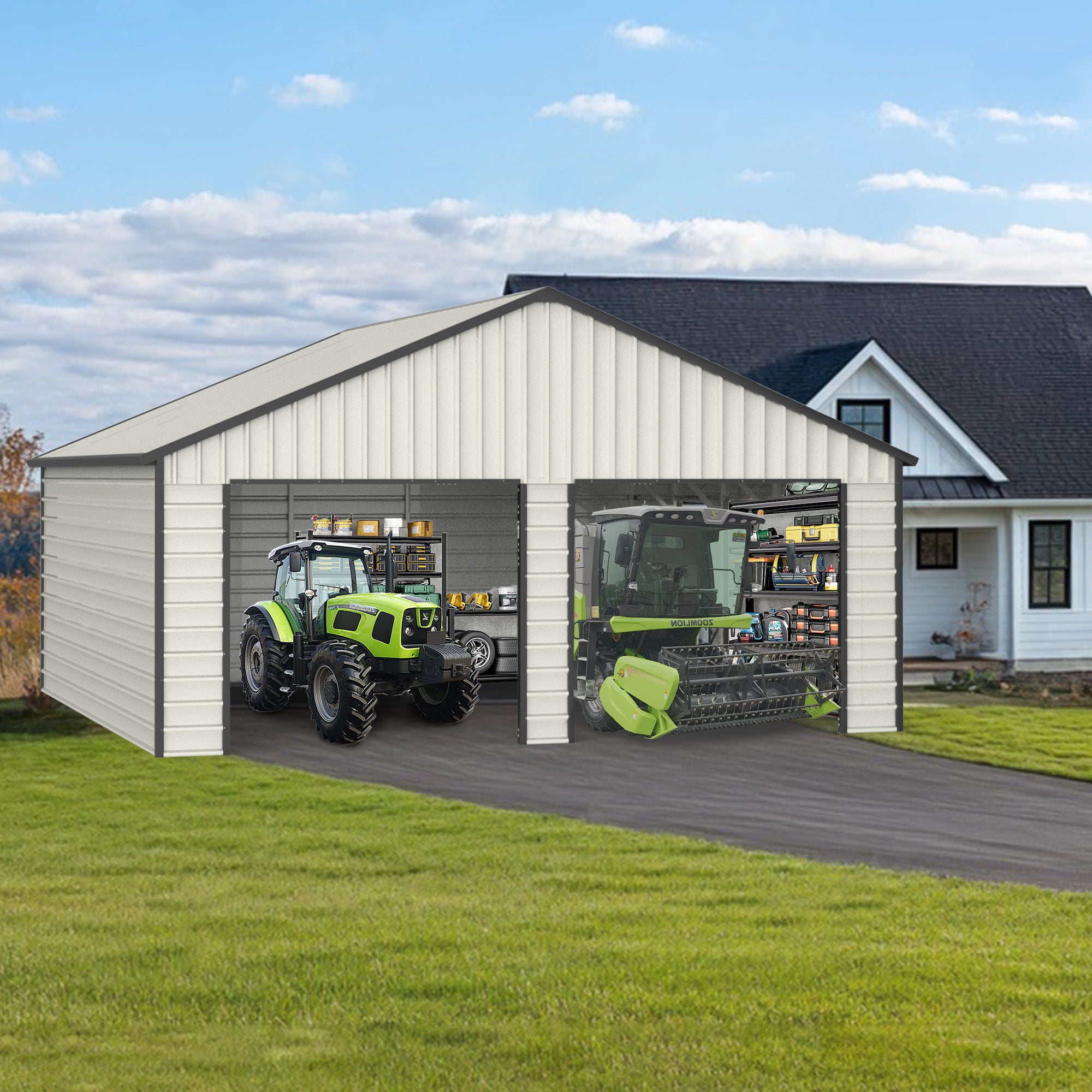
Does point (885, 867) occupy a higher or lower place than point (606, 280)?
lower

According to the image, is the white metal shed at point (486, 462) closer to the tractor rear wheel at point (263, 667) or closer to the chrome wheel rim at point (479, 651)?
the tractor rear wheel at point (263, 667)

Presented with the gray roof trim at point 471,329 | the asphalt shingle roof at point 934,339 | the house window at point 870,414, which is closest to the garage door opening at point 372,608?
the gray roof trim at point 471,329

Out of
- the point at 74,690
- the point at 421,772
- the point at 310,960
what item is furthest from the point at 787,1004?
the point at 74,690

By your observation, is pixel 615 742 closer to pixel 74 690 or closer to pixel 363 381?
pixel 363 381

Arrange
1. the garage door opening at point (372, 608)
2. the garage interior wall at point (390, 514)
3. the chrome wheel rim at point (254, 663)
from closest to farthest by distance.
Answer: the garage door opening at point (372, 608)
the chrome wheel rim at point (254, 663)
the garage interior wall at point (390, 514)

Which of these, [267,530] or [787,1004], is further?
→ [267,530]

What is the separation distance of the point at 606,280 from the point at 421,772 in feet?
55.8

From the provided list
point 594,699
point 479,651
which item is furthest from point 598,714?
point 479,651

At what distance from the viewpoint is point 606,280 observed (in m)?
31.9

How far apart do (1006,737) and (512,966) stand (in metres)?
12.3

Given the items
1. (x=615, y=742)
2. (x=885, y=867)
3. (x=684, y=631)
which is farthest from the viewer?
(x=684, y=631)

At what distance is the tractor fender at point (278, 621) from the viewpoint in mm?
20781

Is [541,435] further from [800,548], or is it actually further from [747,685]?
[800,548]

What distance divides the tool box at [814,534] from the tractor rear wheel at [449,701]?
17.3 ft
